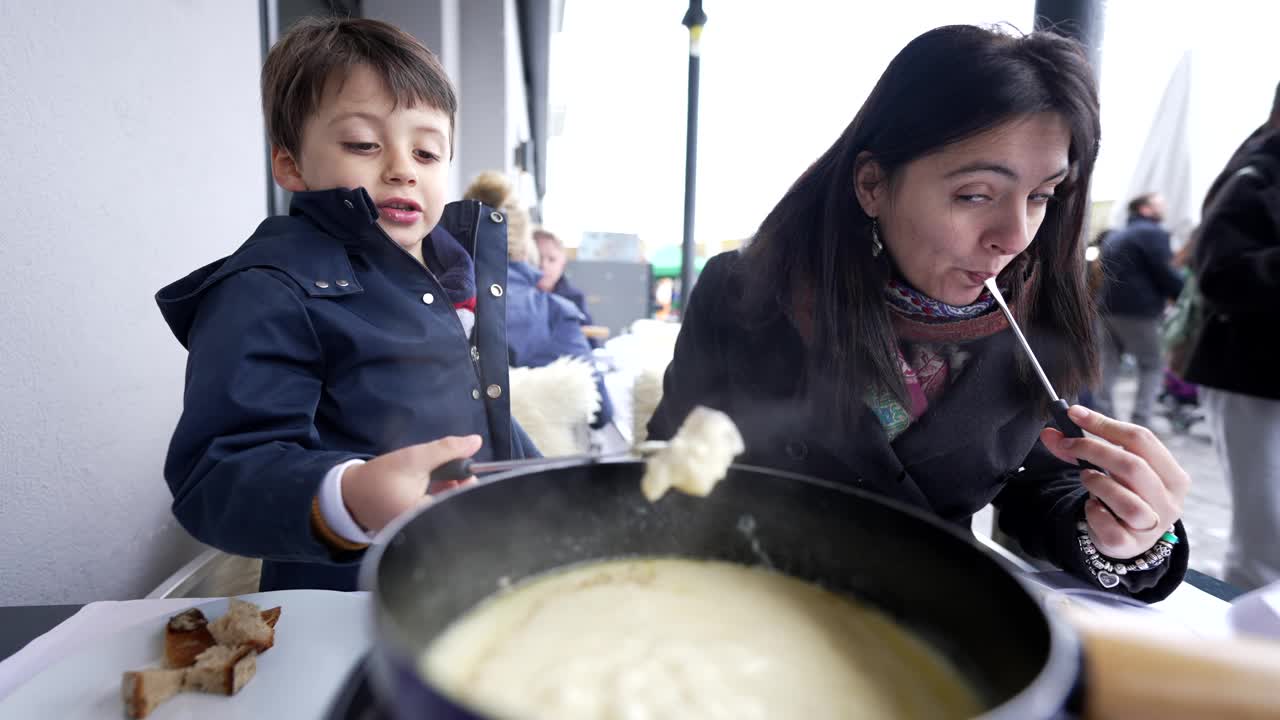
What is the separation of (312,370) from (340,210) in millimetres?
244

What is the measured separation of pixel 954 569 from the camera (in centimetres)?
44

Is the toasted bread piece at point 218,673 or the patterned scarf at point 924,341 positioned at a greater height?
the patterned scarf at point 924,341

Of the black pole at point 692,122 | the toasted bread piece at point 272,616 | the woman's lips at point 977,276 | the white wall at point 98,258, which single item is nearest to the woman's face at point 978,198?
the woman's lips at point 977,276

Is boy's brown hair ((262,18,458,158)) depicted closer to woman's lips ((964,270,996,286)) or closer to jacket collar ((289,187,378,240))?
jacket collar ((289,187,378,240))

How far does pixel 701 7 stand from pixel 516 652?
10.0 ft

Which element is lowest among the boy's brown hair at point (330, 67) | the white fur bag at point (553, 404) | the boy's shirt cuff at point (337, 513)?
the white fur bag at point (553, 404)

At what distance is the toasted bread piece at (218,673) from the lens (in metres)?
0.55

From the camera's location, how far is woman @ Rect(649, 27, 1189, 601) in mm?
853

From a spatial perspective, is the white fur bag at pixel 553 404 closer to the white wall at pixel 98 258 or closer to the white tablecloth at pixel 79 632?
the white wall at pixel 98 258

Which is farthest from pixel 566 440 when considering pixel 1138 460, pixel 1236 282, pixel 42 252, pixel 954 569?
pixel 1236 282

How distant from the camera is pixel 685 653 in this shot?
0.45 metres

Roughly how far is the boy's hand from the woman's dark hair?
64 cm

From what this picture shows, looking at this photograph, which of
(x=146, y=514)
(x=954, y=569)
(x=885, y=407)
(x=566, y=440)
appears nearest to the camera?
(x=954, y=569)

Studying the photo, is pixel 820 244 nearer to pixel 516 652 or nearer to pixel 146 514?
pixel 516 652
